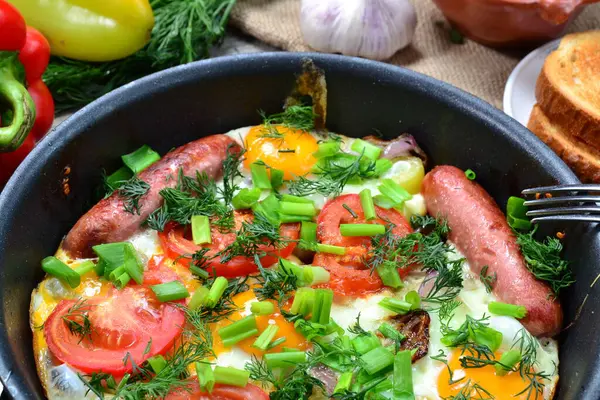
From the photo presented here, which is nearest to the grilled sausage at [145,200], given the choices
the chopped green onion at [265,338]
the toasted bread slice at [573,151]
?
the chopped green onion at [265,338]

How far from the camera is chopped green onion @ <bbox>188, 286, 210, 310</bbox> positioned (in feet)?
7.82

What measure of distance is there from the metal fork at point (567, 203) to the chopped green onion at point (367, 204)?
65 centimetres

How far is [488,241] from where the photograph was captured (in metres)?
2.62

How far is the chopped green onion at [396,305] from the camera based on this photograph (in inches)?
94.7

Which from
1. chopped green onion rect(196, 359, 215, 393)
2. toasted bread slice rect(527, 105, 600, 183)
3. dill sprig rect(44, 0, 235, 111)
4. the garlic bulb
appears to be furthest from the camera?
the garlic bulb

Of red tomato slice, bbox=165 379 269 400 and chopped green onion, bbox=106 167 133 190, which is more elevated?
chopped green onion, bbox=106 167 133 190

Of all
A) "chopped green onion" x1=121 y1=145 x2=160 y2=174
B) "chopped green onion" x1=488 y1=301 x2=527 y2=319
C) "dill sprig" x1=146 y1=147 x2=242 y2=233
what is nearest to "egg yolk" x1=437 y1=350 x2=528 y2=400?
"chopped green onion" x1=488 y1=301 x2=527 y2=319

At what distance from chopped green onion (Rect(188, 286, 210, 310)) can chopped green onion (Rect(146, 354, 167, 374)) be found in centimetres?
26

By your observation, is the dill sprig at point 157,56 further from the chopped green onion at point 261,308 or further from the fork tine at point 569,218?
the fork tine at point 569,218

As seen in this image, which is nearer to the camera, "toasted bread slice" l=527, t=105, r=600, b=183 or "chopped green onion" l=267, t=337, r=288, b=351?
"chopped green onion" l=267, t=337, r=288, b=351

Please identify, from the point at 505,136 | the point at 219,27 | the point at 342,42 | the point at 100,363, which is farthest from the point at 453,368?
the point at 219,27

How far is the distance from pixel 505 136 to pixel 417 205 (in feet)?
1.68

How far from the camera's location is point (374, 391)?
2188 mm

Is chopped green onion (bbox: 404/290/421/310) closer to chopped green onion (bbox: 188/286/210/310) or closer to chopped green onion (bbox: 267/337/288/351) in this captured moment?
chopped green onion (bbox: 267/337/288/351)
